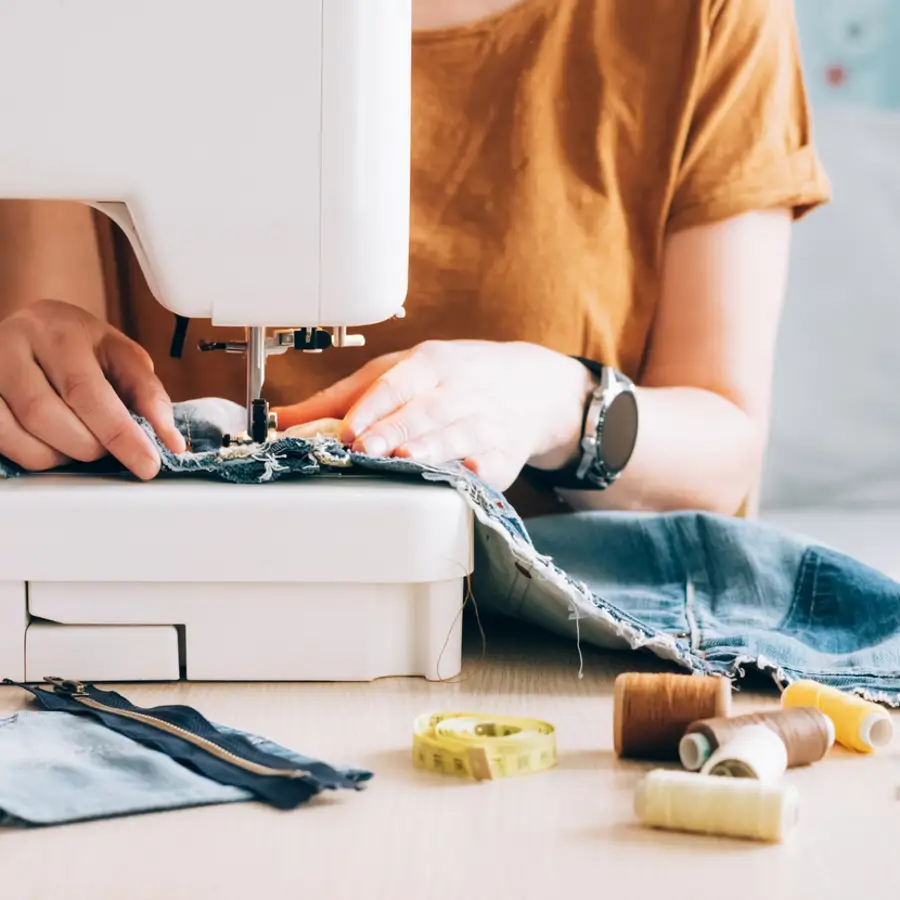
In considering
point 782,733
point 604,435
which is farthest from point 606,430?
point 782,733

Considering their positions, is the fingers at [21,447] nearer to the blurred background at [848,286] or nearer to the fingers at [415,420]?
the fingers at [415,420]

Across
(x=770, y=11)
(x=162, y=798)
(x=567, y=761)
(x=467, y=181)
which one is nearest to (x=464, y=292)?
(x=467, y=181)

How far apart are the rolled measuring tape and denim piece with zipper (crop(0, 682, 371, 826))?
0.05 m

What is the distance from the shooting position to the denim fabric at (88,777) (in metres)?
0.69

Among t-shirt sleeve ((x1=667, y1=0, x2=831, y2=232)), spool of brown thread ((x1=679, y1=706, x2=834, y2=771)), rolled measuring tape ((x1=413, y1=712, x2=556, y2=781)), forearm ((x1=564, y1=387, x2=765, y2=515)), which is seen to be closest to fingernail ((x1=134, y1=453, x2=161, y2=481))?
rolled measuring tape ((x1=413, y1=712, x2=556, y2=781))

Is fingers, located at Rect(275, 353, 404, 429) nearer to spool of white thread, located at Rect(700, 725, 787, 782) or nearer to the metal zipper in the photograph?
the metal zipper

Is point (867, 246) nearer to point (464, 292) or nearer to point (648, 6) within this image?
point (648, 6)

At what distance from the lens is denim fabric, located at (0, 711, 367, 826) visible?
27.2 inches

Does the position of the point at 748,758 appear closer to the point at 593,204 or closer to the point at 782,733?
the point at 782,733

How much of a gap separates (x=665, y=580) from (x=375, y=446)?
281 mm

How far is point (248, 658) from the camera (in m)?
0.97

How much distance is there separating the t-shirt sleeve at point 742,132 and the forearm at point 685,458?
0.76 feet

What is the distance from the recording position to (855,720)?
0.83 metres

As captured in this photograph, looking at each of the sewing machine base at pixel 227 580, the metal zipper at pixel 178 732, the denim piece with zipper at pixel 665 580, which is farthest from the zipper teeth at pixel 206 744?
the denim piece with zipper at pixel 665 580
